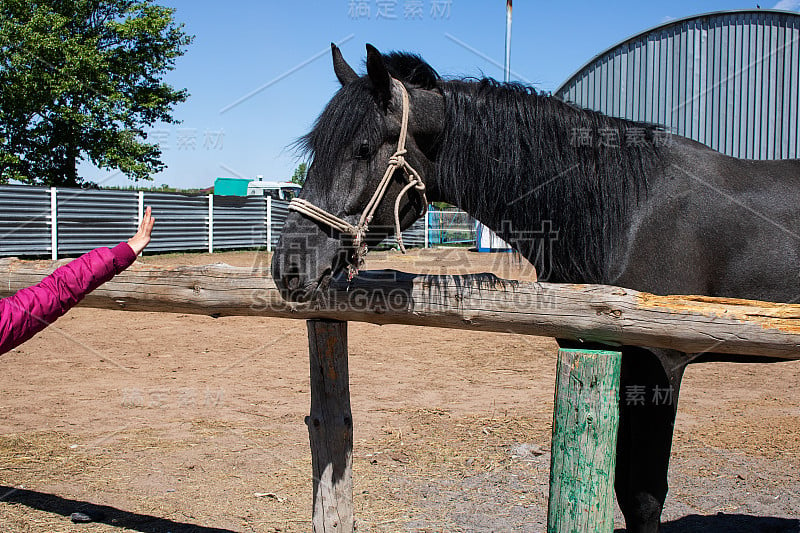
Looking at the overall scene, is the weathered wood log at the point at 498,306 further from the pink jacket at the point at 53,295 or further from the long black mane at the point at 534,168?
the pink jacket at the point at 53,295

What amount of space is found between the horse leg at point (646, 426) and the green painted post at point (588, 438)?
0.54 meters

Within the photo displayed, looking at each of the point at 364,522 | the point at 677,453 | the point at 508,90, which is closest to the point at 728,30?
the point at 677,453

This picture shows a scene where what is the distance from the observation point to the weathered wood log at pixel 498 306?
7.01ft

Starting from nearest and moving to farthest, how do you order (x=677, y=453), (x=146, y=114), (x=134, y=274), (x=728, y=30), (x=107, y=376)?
(x=134, y=274)
(x=677, y=453)
(x=107, y=376)
(x=728, y=30)
(x=146, y=114)

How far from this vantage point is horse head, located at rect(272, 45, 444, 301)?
2.31 meters

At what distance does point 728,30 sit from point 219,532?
45.9 ft

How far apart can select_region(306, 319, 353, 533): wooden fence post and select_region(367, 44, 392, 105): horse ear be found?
3.68ft

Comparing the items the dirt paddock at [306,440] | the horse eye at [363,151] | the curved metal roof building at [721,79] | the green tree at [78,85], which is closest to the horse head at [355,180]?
the horse eye at [363,151]

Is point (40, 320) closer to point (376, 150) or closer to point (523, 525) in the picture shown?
point (376, 150)

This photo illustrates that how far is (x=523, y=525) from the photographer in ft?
11.2

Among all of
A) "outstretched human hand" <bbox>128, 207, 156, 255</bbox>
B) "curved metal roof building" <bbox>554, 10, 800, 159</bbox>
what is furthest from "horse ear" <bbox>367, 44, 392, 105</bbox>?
"curved metal roof building" <bbox>554, 10, 800, 159</bbox>

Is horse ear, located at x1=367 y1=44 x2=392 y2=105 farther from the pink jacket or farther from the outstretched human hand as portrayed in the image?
the pink jacket

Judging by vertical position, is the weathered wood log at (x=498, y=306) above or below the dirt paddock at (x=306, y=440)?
above

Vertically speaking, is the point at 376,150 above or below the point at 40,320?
above
